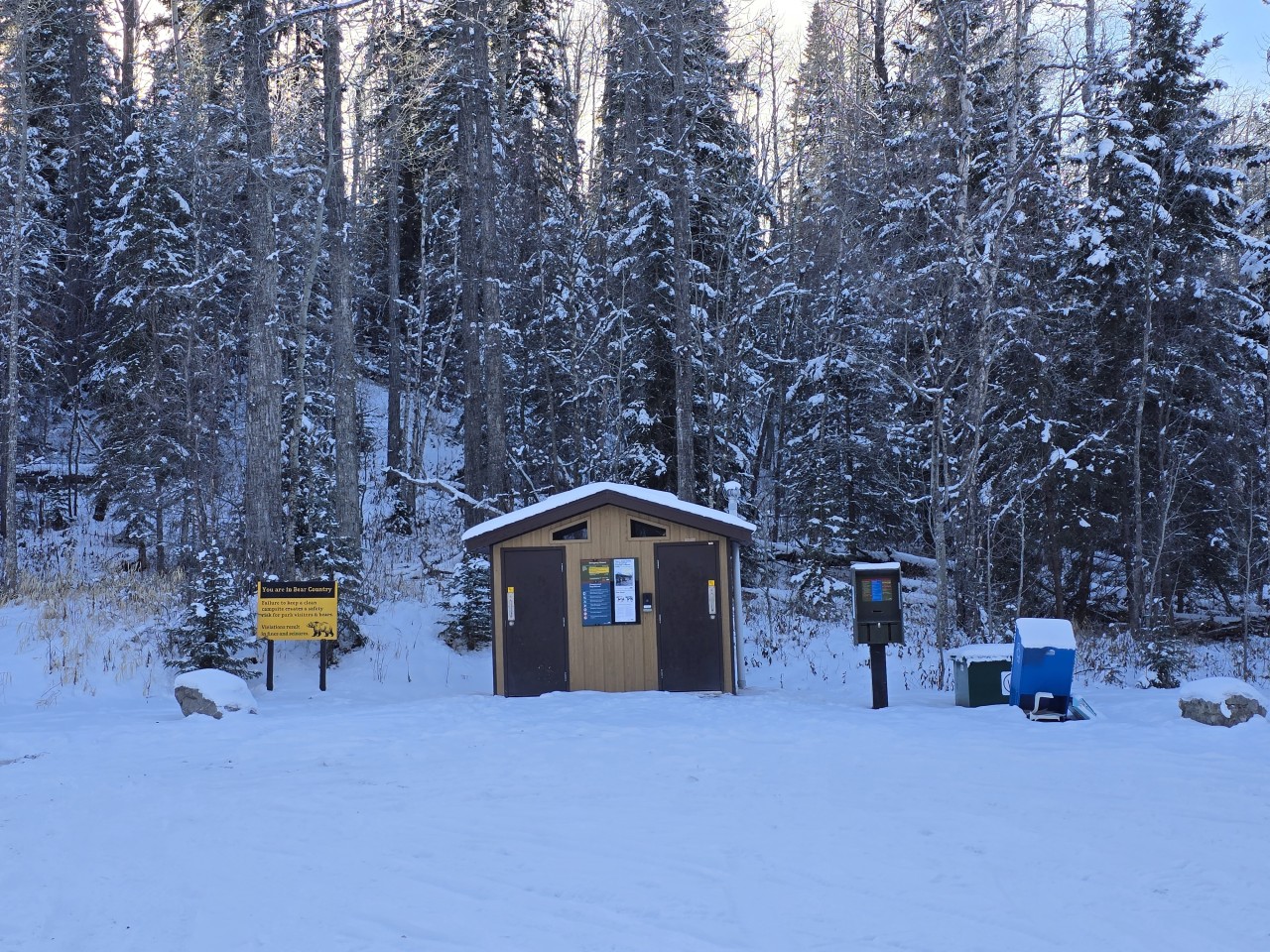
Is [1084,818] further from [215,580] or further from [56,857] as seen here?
[215,580]

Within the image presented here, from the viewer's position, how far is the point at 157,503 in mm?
22141

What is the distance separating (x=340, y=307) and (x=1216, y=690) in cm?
1517

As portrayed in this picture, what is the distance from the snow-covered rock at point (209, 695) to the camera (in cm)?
1130

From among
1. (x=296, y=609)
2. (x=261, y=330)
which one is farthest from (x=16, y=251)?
(x=296, y=609)

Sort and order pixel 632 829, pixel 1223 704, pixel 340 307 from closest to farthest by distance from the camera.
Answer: pixel 632 829, pixel 1223 704, pixel 340 307

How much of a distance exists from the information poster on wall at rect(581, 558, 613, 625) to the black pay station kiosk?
10.2 feet

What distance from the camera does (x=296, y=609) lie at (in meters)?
13.2

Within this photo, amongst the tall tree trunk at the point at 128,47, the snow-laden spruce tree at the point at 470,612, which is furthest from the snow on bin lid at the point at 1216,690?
the tall tree trunk at the point at 128,47

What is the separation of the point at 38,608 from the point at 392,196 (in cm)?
1569

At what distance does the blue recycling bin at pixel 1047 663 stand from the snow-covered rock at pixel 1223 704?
122 cm

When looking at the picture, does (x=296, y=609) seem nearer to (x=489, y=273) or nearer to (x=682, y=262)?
(x=489, y=273)

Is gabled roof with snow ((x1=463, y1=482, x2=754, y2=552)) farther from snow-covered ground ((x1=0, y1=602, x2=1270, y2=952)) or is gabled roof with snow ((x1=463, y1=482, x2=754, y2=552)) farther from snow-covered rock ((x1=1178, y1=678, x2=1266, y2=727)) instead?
snow-covered rock ((x1=1178, y1=678, x2=1266, y2=727))

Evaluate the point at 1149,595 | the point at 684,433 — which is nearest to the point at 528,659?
the point at 684,433

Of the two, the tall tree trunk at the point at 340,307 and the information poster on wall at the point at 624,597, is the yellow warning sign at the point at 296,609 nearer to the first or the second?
the information poster on wall at the point at 624,597
